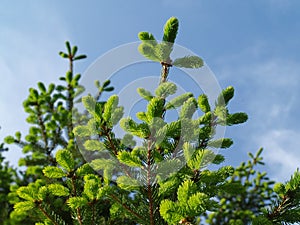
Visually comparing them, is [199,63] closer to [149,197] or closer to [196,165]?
[196,165]

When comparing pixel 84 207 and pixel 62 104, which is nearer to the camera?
pixel 84 207

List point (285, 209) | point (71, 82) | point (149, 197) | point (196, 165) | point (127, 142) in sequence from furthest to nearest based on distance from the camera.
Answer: point (71, 82) < point (127, 142) < point (285, 209) < point (149, 197) < point (196, 165)

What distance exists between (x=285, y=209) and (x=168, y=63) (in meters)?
1.50

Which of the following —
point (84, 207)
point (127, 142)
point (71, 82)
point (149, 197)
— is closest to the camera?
point (149, 197)

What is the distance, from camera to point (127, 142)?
3232 millimetres

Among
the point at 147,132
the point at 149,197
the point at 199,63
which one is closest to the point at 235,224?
the point at 149,197

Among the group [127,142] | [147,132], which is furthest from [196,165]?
[127,142]

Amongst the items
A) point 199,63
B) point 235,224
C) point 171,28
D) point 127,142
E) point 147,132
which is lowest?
point 235,224

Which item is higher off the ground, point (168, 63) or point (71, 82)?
point (71, 82)

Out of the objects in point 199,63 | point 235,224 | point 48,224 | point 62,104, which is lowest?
point 48,224

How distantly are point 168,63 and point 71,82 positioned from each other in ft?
16.6

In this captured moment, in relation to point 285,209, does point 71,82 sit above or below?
above

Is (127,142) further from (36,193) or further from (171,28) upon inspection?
(171,28)

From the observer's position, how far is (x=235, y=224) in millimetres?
2832
